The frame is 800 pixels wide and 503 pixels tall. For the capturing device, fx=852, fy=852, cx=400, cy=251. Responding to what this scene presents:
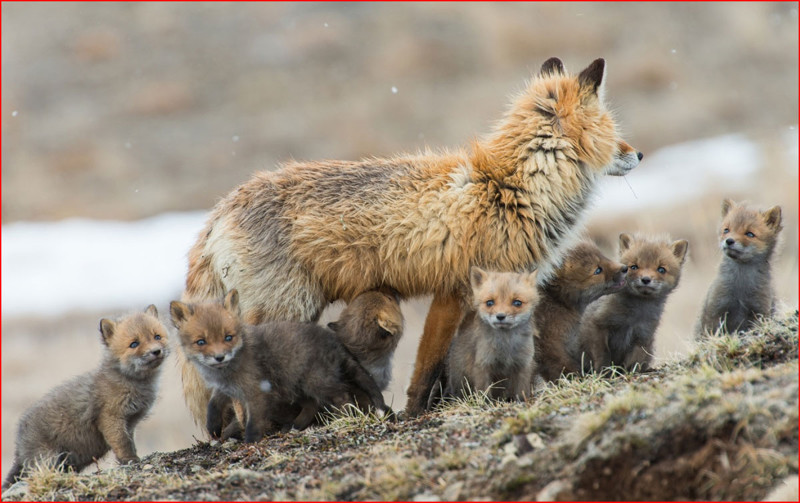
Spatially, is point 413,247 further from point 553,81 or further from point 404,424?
point 553,81

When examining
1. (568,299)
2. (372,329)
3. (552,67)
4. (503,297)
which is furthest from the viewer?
(552,67)

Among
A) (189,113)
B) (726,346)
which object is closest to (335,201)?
(726,346)

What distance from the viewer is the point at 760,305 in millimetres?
8273

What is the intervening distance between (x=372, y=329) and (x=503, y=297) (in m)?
1.49

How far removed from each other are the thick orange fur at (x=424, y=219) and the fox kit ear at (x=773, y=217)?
5.15 feet

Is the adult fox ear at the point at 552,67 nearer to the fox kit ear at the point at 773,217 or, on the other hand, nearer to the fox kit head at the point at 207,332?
the fox kit ear at the point at 773,217

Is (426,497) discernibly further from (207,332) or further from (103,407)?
(103,407)

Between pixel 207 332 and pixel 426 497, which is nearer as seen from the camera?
pixel 426 497

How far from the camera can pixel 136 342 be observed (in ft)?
26.5

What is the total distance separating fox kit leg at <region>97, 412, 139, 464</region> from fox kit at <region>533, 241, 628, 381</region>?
3979 millimetres

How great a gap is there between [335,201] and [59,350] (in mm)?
15170

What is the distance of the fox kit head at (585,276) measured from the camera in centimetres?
830

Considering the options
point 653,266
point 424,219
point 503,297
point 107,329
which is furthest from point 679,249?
point 107,329

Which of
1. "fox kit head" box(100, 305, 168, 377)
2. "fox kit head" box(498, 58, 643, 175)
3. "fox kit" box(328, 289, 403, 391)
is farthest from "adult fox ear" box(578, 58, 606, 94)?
"fox kit head" box(100, 305, 168, 377)
